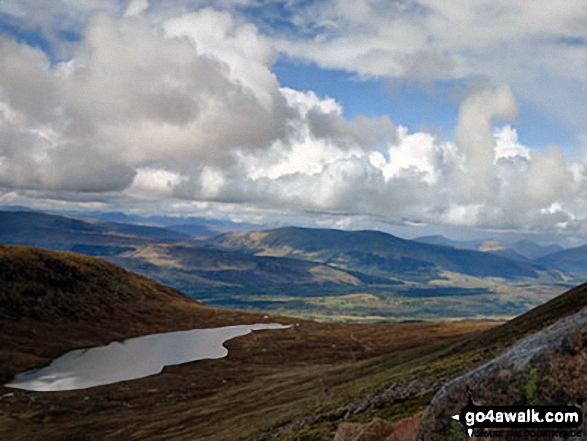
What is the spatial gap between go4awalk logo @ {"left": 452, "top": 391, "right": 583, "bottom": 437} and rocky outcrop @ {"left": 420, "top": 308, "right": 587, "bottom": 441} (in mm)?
183

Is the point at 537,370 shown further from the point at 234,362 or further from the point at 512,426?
the point at 234,362

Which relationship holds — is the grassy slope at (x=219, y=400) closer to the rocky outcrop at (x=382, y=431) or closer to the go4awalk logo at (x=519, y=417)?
the rocky outcrop at (x=382, y=431)

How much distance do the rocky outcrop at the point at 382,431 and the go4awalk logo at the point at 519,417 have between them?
914cm

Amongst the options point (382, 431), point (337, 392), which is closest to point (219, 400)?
point (337, 392)

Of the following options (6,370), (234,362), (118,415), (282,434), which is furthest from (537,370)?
(6,370)

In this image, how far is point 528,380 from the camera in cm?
1401

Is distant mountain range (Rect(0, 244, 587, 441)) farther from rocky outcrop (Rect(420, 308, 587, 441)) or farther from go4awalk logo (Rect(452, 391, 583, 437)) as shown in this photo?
go4awalk logo (Rect(452, 391, 583, 437))

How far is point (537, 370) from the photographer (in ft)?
46.0

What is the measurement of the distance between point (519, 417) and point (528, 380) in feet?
3.92

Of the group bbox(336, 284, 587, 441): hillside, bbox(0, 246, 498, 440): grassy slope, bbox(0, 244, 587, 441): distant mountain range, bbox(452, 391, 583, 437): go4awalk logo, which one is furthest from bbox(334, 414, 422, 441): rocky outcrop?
bbox(0, 246, 498, 440): grassy slope

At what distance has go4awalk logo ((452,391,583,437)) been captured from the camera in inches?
509

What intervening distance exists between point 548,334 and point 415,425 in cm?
1108

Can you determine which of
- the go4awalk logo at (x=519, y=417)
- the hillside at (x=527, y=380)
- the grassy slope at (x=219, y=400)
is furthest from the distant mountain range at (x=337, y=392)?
the grassy slope at (x=219, y=400)

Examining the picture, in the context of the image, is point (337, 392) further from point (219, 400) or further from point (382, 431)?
point (382, 431)
